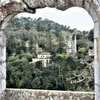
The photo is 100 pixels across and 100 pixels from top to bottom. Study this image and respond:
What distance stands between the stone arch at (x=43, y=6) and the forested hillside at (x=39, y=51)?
3412mm

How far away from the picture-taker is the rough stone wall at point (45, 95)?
10.7 ft

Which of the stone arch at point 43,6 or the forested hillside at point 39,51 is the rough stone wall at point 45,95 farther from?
the forested hillside at point 39,51

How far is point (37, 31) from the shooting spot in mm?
10969

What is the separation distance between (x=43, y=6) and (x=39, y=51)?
296 inches

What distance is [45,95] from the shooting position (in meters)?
3.39

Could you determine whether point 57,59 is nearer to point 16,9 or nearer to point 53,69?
point 53,69

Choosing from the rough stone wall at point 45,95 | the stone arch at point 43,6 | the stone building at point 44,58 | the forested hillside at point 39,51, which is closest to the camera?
the stone arch at point 43,6

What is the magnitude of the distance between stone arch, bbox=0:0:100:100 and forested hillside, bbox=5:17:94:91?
134 inches

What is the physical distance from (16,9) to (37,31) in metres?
8.00

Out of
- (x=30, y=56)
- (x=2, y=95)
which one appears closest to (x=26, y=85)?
(x=30, y=56)

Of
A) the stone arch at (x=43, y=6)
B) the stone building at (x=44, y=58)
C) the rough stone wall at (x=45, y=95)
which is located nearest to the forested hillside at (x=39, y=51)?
the stone building at (x=44, y=58)

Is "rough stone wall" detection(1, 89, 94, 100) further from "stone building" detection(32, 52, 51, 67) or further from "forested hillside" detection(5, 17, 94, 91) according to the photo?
"stone building" detection(32, 52, 51, 67)

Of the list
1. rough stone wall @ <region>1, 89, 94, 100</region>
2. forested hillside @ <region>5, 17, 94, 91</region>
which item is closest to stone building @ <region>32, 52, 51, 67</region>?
forested hillside @ <region>5, 17, 94, 91</region>

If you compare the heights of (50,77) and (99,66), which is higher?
(99,66)
